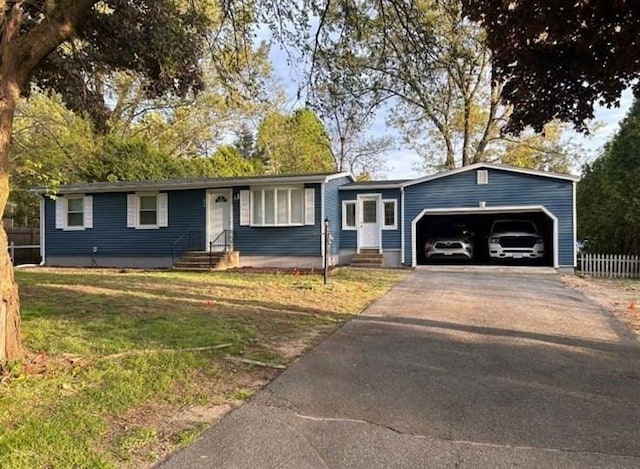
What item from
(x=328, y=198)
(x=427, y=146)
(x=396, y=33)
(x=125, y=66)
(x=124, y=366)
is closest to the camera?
(x=124, y=366)

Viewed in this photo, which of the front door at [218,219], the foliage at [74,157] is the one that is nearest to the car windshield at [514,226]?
the front door at [218,219]

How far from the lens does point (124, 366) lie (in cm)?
507

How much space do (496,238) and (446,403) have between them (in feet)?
49.1

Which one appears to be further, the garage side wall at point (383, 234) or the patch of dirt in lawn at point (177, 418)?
the garage side wall at point (383, 234)

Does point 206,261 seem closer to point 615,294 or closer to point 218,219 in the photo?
point 218,219

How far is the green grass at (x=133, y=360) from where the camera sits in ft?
11.1

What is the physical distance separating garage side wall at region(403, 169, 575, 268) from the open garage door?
215 mm

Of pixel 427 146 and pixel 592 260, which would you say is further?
pixel 427 146

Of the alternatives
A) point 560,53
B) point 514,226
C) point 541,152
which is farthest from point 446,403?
point 541,152

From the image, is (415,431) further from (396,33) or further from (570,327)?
(396,33)

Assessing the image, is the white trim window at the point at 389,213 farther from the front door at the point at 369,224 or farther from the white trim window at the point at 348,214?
the white trim window at the point at 348,214

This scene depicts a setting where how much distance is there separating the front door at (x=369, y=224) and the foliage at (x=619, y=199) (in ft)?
25.0

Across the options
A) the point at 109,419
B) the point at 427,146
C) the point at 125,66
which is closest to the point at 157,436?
the point at 109,419

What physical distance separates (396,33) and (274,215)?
452 inches
